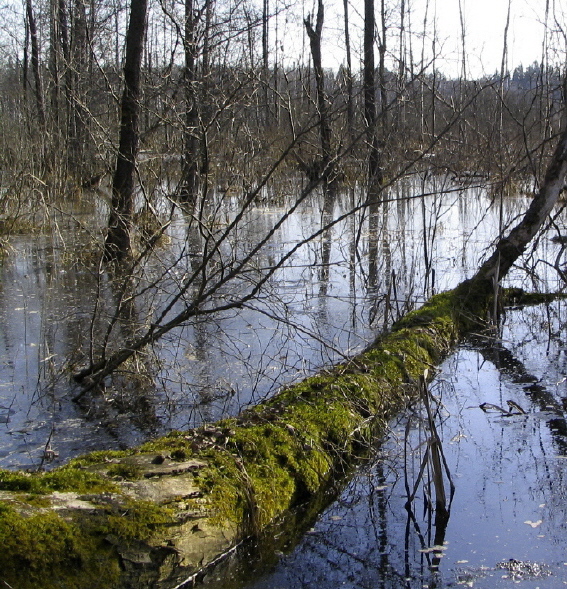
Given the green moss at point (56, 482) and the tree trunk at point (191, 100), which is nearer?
the green moss at point (56, 482)

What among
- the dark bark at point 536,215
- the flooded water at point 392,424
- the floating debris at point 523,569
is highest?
the dark bark at point 536,215

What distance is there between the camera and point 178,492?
8.83 ft

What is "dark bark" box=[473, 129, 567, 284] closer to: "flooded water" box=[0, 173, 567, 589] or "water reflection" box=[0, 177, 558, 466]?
"flooded water" box=[0, 173, 567, 589]

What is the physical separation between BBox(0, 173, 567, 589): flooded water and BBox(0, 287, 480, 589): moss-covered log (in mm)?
187

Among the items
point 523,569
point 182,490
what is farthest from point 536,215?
point 182,490

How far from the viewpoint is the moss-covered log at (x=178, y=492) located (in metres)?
2.30

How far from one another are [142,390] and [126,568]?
83.3 inches

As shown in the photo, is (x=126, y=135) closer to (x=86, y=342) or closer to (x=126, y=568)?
(x=86, y=342)

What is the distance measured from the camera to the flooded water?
9.02 ft

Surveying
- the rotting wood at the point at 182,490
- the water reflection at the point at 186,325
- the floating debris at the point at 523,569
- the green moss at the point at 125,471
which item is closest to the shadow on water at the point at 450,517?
the floating debris at the point at 523,569

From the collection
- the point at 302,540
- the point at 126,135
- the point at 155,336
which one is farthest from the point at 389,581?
the point at 126,135

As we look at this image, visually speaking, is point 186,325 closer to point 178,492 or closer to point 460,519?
point 178,492

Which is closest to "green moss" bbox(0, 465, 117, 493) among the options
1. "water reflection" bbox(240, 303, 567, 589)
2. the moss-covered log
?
the moss-covered log

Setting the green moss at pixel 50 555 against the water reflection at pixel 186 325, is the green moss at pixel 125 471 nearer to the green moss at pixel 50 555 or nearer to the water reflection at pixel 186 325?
the green moss at pixel 50 555
